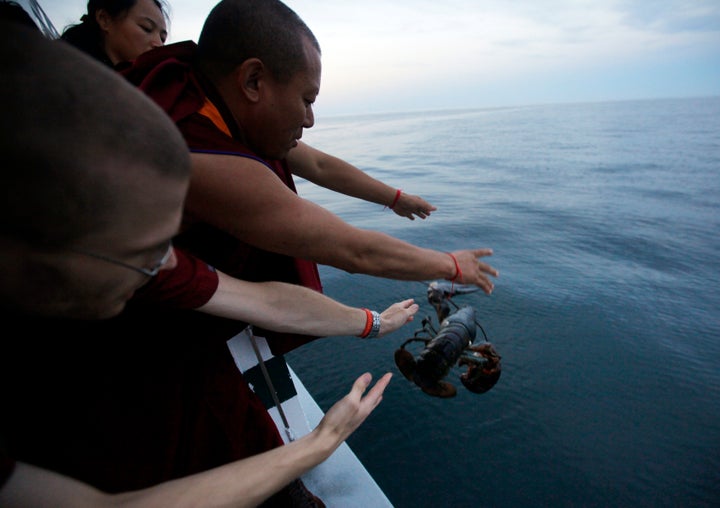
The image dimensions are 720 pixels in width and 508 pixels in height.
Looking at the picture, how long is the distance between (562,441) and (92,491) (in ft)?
9.61

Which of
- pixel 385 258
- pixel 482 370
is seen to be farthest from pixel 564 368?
pixel 385 258

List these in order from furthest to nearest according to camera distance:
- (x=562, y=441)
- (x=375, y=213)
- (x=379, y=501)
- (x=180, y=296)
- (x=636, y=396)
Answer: (x=375, y=213) → (x=636, y=396) → (x=562, y=441) → (x=379, y=501) → (x=180, y=296)

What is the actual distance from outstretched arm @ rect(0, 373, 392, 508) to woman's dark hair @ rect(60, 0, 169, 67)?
212cm

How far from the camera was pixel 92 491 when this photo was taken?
663 mm

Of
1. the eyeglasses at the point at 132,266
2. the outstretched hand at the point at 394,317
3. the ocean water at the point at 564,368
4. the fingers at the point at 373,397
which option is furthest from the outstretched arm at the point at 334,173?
the ocean water at the point at 564,368

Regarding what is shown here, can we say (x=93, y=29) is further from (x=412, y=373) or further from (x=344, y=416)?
(x=412, y=373)

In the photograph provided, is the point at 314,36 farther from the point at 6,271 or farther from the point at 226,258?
the point at 6,271

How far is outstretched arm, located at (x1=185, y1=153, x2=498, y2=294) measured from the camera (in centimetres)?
107

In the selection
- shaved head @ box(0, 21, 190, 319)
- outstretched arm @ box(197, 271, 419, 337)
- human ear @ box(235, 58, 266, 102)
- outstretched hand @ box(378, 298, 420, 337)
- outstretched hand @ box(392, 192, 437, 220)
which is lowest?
outstretched hand @ box(378, 298, 420, 337)

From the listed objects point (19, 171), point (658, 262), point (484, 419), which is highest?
point (19, 171)

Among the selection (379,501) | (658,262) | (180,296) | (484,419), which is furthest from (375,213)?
(180,296)

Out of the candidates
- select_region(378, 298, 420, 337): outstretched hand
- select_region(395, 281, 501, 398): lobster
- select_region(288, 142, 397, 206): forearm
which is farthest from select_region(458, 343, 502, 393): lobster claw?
select_region(288, 142, 397, 206): forearm

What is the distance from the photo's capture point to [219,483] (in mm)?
777

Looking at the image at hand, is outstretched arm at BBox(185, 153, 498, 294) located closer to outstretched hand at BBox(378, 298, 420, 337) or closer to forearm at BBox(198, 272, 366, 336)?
forearm at BBox(198, 272, 366, 336)
